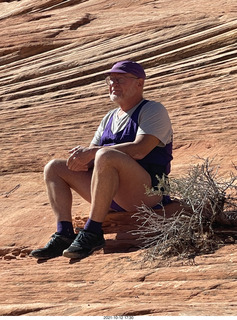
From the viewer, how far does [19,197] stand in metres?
5.93

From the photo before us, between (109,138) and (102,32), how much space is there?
14.3ft

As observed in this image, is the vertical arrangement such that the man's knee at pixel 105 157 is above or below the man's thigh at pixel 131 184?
above

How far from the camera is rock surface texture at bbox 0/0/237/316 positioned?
3576 mm

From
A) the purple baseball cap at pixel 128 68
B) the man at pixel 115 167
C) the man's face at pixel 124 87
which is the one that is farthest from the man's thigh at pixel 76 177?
the purple baseball cap at pixel 128 68

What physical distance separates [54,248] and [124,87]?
3.83 ft

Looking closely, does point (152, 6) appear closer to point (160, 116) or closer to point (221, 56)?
point (221, 56)

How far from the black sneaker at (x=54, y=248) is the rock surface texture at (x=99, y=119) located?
0.19 feet

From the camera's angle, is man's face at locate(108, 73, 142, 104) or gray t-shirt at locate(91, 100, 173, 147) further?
man's face at locate(108, 73, 142, 104)

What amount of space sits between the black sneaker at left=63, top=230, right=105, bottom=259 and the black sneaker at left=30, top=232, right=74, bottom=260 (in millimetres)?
181

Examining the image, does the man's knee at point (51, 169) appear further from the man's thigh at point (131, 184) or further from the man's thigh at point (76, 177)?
the man's thigh at point (131, 184)

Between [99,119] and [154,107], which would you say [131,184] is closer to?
[154,107]

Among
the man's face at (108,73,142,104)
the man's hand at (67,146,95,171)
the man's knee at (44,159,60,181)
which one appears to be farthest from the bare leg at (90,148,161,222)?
the man's face at (108,73,142,104)

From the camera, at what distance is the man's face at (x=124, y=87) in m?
4.66

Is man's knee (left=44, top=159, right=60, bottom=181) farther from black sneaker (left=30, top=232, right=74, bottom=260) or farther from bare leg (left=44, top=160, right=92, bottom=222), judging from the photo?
black sneaker (left=30, top=232, right=74, bottom=260)
